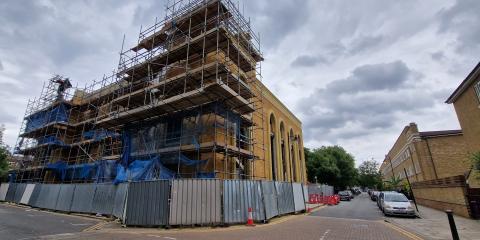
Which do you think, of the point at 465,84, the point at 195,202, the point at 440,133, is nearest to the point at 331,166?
the point at 440,133

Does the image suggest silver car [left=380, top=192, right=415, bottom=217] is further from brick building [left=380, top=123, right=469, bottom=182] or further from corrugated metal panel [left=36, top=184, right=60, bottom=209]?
corrugated metal panel [left=36, top=184, right=60, bottom=209]

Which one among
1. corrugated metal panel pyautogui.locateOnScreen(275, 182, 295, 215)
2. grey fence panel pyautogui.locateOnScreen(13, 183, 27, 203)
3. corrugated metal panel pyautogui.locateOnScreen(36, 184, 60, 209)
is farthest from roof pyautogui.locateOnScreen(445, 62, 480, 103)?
grey fence panel pyautogui.locateOnScreen(13, 183, 27, 203)

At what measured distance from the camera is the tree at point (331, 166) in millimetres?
53656

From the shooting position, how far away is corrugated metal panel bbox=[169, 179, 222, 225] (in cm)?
1155

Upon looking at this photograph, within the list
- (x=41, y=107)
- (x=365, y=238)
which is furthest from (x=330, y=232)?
(x=41, y=107)

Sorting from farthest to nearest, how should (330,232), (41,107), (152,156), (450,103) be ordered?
(41,107)
(450,103)
(152,156)
(330,232)

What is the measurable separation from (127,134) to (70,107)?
14082mm

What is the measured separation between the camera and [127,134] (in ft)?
65.3

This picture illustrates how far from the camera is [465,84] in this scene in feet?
61.7

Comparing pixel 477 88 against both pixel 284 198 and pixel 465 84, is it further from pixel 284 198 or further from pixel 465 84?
pixel 284 198

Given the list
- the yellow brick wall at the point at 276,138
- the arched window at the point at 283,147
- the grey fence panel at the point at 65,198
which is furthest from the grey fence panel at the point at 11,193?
the arched window at the point at 283,147

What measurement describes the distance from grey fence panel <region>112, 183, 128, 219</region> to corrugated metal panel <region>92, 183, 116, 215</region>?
418 mm

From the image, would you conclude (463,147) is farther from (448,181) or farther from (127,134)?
(127,134)

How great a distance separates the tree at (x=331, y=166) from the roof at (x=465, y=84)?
33.2 meters
